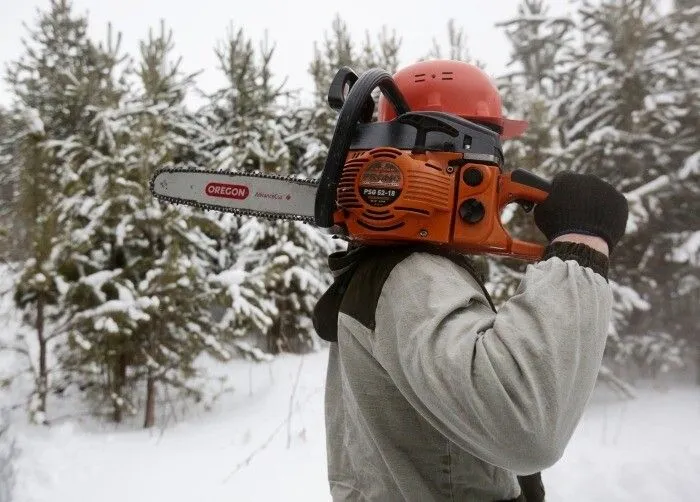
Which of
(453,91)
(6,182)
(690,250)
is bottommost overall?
(690,250)

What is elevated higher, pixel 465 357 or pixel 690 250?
pixel 465 357

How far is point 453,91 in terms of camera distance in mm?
1182

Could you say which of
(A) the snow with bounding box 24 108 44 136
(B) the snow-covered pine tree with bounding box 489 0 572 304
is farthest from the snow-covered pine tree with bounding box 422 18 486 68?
(A) the snow with bounding box 24 108 44 136

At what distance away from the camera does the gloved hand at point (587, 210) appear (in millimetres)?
936

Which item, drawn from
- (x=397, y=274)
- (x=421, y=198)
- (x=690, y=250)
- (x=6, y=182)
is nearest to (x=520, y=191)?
(x=421, y=198)

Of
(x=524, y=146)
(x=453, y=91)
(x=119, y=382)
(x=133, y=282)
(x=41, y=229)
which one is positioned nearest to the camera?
(x=453, y=91)

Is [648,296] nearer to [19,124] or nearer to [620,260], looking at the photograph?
[620,260]

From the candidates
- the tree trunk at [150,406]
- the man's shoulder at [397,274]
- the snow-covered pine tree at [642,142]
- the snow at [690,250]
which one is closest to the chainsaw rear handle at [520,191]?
the man's shoulder at [397,274]

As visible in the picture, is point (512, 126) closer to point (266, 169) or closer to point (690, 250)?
point (690, 250)

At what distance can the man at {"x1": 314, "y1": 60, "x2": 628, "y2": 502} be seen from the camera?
0.73m

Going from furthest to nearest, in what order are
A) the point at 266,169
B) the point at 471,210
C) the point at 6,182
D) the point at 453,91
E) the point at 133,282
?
the point at 6,182
the point at 266,169
the point at 133,282
the point at 453,91
the point at 471,210

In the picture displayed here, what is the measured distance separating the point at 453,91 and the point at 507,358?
695 mm

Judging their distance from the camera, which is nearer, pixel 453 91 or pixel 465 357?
pixel 465 357

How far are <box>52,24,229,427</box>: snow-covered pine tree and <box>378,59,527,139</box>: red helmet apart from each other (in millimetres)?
4280
